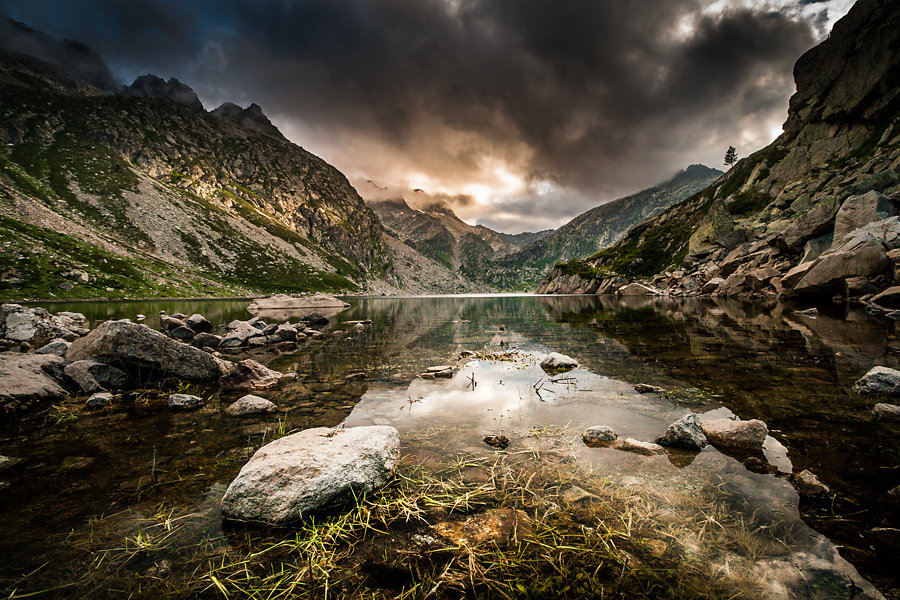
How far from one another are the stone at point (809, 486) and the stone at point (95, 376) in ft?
63.5

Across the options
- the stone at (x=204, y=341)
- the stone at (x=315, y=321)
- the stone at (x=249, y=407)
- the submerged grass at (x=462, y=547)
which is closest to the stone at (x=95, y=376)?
the stone at (x=249, y=407)

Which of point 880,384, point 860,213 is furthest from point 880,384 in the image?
point 860,213

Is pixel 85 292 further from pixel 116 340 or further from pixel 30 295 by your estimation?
pixel 116 340

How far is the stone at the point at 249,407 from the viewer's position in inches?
404

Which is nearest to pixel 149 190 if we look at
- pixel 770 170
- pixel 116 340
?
pixel 116 340

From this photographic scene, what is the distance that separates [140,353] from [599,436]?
16.0m

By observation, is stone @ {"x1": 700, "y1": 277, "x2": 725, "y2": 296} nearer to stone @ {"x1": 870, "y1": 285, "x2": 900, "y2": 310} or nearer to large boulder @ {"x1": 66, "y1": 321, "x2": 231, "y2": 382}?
stone @ {"x1": 870, "y1": 285, "x2": 900, "y2": 310}

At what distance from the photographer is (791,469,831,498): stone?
18.1 feet

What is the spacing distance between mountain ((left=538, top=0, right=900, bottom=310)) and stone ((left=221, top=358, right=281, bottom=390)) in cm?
5173

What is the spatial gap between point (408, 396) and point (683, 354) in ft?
49.6

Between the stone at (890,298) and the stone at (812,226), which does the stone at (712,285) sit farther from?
the stone at (890,298)

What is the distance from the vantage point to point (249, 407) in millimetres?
10383

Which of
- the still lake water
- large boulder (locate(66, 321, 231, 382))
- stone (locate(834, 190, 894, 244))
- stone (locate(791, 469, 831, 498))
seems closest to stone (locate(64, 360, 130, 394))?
large boulder (locate(66, 321, 231, 382))

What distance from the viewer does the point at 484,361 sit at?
17734 millimetres
